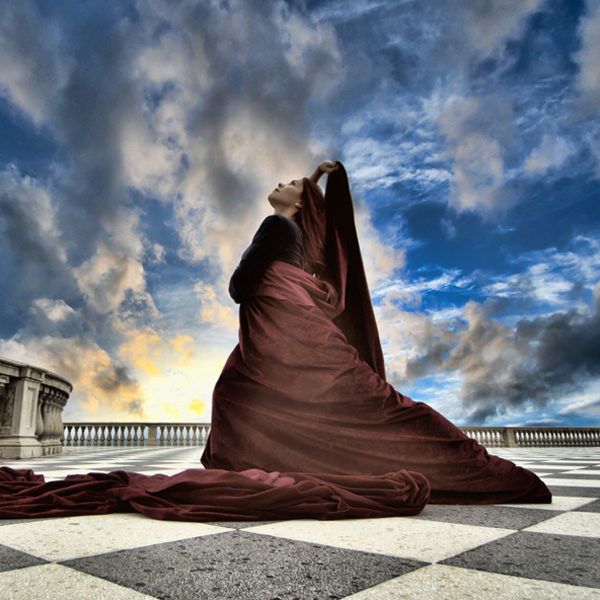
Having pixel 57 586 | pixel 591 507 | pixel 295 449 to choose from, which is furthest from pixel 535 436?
pixel 57 586

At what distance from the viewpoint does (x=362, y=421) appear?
214cm

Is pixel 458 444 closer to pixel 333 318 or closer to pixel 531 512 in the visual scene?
pixel 531 512

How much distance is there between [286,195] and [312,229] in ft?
0.97

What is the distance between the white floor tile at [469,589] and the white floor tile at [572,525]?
61 cm

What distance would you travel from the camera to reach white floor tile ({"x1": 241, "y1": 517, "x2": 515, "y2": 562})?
1.20 meters

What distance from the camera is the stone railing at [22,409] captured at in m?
6.32

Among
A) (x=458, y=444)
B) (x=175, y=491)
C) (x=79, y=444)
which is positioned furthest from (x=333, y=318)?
(x=79, y=444)

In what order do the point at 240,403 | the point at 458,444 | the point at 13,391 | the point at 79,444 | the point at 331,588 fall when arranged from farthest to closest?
the point at 79,444, the point at 13,391, the point at 240,403, the point at 458,444, the point at 331,588

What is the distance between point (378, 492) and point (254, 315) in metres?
1.21

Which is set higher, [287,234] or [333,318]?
[287,234]

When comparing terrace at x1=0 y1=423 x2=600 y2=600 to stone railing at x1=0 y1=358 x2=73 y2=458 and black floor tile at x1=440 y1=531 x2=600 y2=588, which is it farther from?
stone railing at x1=0 y1=358 x2=73 y2=458

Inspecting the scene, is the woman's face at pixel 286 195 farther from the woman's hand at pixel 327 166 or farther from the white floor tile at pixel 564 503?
the white floor tile at pixel 564 503

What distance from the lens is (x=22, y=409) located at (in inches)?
256

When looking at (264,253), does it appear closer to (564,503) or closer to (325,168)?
(325,168)
